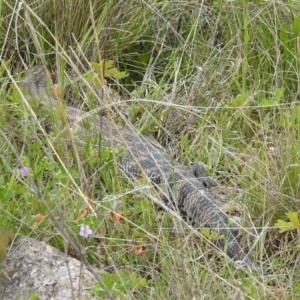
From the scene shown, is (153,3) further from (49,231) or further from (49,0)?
(49,231)

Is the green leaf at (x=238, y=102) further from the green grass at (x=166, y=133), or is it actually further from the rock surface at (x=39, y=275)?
the rock surface at (x=39, y=275)

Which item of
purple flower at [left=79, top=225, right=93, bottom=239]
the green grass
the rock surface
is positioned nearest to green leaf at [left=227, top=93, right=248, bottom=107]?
the green grass

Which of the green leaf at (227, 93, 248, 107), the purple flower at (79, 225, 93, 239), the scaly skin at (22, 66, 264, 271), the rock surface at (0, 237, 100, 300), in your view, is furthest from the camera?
the green leaf at (227, 93, 248, 107)

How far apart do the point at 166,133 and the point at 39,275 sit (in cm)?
158

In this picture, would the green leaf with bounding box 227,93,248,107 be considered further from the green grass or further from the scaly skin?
A: the scaly skin

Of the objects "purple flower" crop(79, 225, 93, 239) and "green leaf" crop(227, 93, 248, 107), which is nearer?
"purple flower" crop(79, 225, 93, 239)

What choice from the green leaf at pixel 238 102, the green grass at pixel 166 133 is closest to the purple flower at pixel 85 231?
the green grass at pixel 166 133

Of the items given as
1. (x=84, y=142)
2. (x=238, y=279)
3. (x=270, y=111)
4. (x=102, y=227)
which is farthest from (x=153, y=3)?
(x=238, y=279)

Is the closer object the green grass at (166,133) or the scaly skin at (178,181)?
the green grass at (166,133)

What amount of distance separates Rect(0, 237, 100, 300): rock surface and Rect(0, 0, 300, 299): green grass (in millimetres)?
84

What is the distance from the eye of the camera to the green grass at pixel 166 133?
262cm

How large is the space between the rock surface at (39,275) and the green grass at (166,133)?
0.27 feet

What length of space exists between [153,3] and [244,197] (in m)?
1.66

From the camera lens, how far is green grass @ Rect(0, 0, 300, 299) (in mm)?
2619
